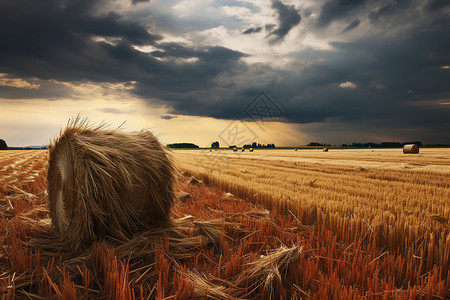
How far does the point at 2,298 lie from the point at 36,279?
0.33 metres

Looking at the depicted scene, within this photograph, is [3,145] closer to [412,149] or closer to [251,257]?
[251,257]

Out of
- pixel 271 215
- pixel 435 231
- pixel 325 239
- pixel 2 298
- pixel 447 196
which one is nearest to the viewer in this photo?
pixel 2 298

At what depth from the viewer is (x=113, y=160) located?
3.25 m

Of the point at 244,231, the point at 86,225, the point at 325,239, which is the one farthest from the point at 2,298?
the point at 325,239

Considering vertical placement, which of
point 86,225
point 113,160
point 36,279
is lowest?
point 36,279

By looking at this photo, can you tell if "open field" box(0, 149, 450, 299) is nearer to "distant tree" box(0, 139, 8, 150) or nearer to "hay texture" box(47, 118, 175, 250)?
"hay texture" box(47, 118, 175, 250)

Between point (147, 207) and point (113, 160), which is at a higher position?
point (113, 160)

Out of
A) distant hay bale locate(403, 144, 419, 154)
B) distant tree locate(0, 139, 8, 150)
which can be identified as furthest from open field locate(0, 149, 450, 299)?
distant tree locate(0, 139, 8, 150)

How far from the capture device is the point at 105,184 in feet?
10.1

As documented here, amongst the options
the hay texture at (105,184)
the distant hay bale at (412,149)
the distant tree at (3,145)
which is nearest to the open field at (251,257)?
the hay texture at (105,184)

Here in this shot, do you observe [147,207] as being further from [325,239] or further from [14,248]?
[325,239]

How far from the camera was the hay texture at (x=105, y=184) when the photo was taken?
10.2 feet

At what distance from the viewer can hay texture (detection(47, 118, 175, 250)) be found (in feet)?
10.2

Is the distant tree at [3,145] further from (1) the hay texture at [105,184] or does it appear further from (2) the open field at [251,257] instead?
(1) the hay texture at [105,184]
